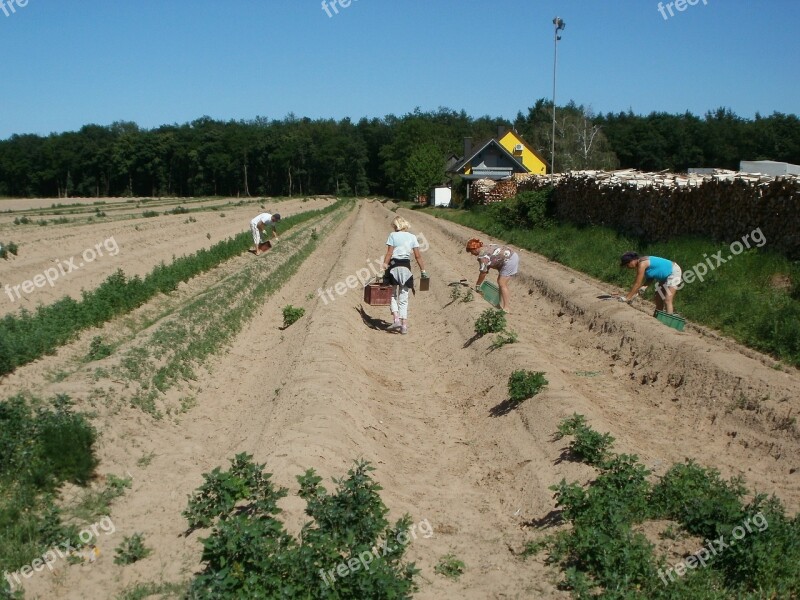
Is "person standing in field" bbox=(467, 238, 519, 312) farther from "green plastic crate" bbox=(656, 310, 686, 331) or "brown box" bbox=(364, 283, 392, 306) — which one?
"green plastic crate" bbox=(656, 310, 686, 331)

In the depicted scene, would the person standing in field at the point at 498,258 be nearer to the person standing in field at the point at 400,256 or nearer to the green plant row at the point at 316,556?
the person standing in field at the point at 400,256

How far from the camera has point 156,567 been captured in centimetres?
561

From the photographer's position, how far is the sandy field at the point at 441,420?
242 inches

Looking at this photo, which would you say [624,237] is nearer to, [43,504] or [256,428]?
[256,428]

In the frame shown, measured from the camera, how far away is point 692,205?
17.3m

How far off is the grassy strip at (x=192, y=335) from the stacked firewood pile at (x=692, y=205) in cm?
1012

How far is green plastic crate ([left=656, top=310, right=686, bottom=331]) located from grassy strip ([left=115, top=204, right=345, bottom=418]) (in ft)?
24.7

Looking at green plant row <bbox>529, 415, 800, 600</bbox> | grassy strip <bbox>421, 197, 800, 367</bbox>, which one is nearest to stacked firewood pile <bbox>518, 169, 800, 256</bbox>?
grassy strip <bbox>421, 197, 800, 367</bbox>

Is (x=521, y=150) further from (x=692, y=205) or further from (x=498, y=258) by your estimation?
(x=498, y=258)

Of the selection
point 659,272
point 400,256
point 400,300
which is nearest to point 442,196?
point 400,300

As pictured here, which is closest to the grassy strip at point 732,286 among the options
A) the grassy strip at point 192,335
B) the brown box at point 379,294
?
the brown box at point 379,294

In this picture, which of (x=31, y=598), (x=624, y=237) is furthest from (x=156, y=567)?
(x=624, y=237)

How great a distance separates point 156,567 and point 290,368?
535 cm

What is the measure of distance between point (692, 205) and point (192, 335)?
11.8 m
